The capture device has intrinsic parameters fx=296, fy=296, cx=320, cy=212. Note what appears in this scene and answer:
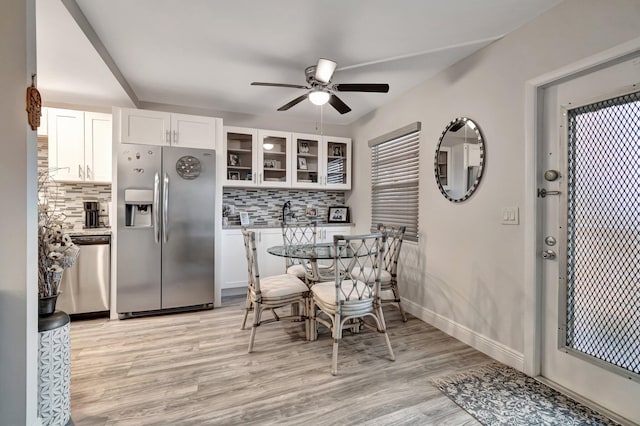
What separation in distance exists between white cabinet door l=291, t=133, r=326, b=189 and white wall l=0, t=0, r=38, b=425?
313cm

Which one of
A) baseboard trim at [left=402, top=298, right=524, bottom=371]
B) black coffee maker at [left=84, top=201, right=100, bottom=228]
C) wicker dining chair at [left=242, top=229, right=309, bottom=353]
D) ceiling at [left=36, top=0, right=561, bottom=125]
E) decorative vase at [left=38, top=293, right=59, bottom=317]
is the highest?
ceiling at [left=36, top=0, right=561, bottom=125]

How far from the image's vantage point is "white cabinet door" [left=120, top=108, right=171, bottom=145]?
10.7 feet

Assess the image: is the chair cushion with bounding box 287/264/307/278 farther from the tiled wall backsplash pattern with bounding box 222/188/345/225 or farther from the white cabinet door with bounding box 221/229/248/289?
the tiled wall backsplash pattern with bounding box 222/188/345/225

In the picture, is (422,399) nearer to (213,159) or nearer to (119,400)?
(119,400)

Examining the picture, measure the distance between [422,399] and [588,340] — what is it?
110cm

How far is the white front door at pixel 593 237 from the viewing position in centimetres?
165

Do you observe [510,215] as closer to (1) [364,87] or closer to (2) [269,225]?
(1) [364,87]

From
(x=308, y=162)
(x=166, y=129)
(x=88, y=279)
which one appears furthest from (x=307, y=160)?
(x=88, y=279)

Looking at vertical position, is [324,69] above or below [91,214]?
above

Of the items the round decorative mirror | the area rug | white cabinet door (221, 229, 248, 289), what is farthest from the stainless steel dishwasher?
the round decorative mirror

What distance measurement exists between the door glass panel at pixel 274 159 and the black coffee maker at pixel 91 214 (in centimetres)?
207

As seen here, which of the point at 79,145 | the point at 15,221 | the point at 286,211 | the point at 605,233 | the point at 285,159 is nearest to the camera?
the point at 15,221

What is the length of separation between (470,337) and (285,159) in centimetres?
314

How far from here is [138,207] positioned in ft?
10.7
